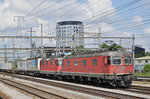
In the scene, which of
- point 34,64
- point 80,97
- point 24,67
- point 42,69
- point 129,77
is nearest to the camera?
point 80,97

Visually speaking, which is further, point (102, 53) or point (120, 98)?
point (102, 53)

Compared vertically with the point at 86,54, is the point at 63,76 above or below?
below

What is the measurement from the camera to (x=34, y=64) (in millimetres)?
44531

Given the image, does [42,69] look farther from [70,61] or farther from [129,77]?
[129,77]

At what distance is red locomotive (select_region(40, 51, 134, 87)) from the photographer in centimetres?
2142

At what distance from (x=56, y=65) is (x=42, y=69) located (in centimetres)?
696

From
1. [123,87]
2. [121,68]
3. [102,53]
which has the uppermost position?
[102,53]

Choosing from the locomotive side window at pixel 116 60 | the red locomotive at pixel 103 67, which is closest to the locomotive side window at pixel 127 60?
the red locomotive at pixel 103 67

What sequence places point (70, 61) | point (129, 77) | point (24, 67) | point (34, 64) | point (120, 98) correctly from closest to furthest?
point (120, 98) < point (129, 77) < point (70, 61) < point (34, 64) < point (24, 67)

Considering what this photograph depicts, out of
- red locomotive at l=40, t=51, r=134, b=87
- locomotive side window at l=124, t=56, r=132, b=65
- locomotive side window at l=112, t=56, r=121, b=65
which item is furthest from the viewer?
locomotive side window at l=124, t=56, r=132, b=65

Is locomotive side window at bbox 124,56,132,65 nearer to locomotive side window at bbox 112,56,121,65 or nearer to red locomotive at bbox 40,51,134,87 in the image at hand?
red locomotive at bbox 40,51,134,87

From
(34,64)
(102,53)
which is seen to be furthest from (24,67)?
(102,53)

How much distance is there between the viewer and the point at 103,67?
22.2 metres

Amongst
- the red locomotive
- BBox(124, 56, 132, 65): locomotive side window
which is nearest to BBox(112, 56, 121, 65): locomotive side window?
the red locomotive
